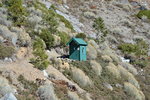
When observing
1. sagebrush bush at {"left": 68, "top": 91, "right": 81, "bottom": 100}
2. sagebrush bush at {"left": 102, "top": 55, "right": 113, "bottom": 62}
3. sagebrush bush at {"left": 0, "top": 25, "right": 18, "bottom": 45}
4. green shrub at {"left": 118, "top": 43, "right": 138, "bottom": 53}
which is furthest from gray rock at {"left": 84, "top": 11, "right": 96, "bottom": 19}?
sagebrush bush at {"left": 68, "top": 91, "right": 81, "bottom": 100}

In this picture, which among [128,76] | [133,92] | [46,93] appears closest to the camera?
[46,93]

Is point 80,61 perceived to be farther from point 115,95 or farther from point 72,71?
point 115,95

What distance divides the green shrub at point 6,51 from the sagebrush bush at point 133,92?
8.41m

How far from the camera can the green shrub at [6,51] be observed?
1813 cm

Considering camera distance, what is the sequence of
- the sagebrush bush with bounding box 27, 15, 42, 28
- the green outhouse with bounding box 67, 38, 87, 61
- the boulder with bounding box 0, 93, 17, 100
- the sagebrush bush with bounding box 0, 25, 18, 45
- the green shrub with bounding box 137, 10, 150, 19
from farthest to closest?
the green shrub with bounding box 137, 10, 150, 19 → the sagebrush bush with bounding box 27, 15, 42, 28 → the green outhouse with bounding box 67, 38, 87, 61 → the sagebrush bush with bounding box 0, 25, 18, 45 → the boulder with bounding box 0, 93, 17, 100

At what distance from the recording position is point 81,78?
65.8 ft

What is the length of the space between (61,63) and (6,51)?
4.27m

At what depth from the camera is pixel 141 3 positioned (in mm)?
54531

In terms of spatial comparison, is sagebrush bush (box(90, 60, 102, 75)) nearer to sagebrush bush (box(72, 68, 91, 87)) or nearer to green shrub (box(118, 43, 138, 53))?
sagebrush bush (box(72, 68, 91, 87))

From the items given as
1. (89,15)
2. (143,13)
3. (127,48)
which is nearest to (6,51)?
(127,48)

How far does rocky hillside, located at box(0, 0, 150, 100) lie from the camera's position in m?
16.3

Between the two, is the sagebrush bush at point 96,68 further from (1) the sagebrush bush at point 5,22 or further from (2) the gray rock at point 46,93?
(2) the gray rock at point 46,93

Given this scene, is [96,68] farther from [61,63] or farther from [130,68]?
[130,68]

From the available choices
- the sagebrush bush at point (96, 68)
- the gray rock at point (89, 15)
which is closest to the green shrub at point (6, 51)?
the sagebrush bush at point (96, 68)
